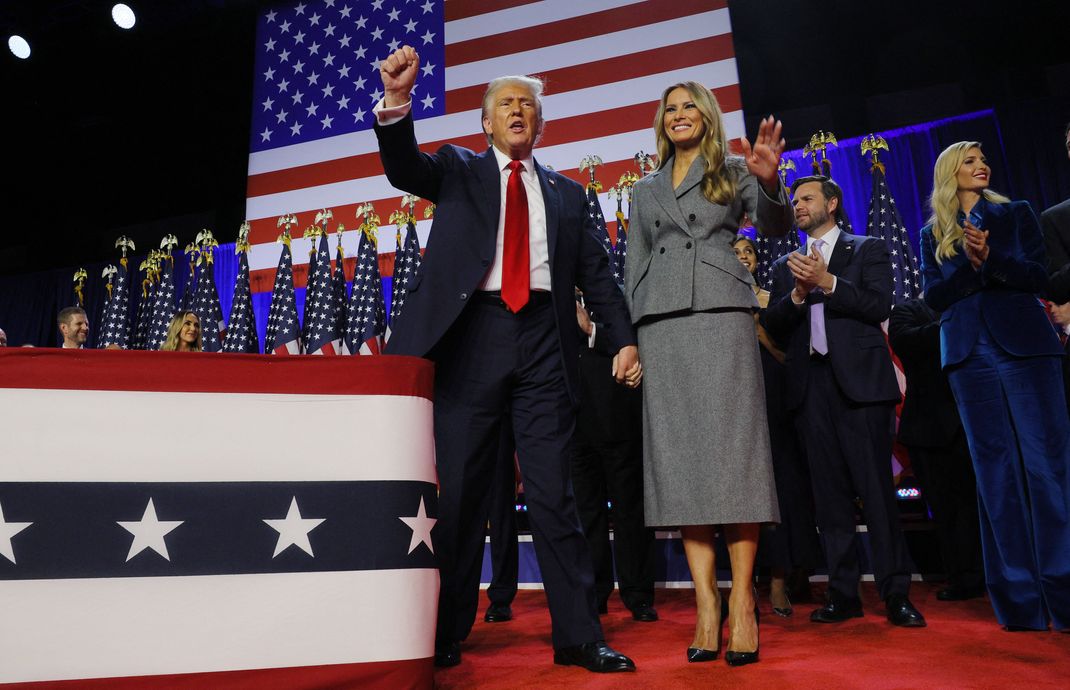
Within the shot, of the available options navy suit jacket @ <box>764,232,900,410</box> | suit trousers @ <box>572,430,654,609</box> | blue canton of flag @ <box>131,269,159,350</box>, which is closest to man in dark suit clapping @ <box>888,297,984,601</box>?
navy suit jacket @ <box>764,232,900,410</box>

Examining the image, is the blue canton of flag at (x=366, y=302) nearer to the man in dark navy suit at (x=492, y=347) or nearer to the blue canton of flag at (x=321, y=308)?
the blue canton of flag at (x=321, y=308)

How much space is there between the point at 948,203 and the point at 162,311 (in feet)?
22.9

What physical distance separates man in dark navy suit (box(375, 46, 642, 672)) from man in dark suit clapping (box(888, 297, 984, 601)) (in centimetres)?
197

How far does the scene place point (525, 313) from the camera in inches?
86.5

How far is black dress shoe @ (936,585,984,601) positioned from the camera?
3.24 metres

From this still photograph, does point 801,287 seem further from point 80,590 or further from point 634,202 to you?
point 80,590

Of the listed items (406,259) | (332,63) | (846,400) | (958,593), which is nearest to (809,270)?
(846,400)

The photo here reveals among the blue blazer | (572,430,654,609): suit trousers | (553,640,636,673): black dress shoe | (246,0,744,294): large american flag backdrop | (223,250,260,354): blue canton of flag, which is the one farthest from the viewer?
(223,250,260,354): blue canton of flag

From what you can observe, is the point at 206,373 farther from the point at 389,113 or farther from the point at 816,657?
the point at 816,657

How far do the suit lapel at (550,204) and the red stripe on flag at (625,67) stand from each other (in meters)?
4.33

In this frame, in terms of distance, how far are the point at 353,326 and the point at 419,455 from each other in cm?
529

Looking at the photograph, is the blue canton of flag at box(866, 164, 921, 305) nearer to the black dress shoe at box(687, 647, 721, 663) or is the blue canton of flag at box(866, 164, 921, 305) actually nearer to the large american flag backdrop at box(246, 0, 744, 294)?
the large american flag backdrop at box(246, 0, 744, 294)

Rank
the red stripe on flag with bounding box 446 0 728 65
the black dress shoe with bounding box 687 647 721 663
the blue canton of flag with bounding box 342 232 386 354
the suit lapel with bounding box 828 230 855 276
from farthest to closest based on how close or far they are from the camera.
A: the blue canton of flag with bounding box 342 232 386 354 → the red stripe on flag with bounding box 446 0 728 65 → the suit lapel with bounding box 828 230 855 276 → the black dress shoe with bounding box 687 647 721 663

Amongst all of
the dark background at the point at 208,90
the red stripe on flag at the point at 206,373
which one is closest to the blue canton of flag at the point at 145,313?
the dark background at the point at 208,90
